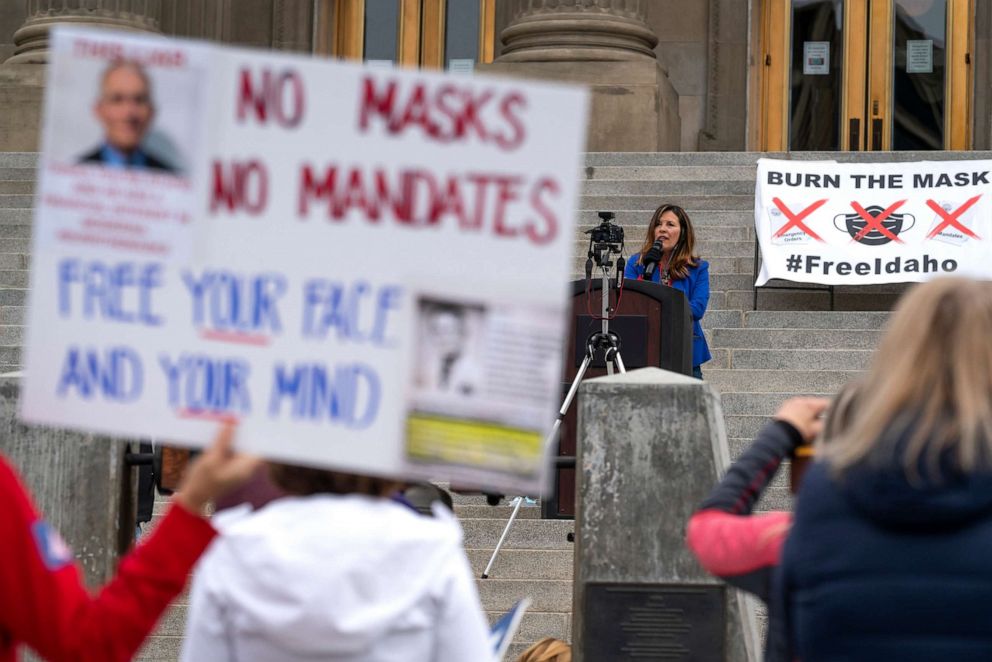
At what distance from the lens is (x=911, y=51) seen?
20.6 metres

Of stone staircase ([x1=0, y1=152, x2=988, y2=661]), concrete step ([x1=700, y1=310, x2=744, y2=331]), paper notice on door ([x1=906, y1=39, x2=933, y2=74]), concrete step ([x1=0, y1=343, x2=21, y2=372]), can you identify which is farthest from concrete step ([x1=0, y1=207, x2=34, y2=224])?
paper notice on door ([x1=906, y1=39, x2=933, y2=74])

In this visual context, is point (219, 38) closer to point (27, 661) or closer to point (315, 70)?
point (27, 661)

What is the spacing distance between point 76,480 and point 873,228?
8.32 metres

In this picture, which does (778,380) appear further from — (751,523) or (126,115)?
(126,115)

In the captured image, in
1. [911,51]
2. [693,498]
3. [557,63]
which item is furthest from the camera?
[911,51]

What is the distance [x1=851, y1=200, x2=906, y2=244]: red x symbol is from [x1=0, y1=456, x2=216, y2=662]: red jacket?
38.0ft

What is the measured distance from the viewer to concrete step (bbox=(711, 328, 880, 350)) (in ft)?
41.0

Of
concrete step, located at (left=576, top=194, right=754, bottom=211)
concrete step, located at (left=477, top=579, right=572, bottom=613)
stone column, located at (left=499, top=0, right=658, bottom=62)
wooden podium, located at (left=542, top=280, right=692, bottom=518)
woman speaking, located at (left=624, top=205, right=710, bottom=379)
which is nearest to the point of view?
concrete step, located at (left=477, top=579, right=572, bottom=613)

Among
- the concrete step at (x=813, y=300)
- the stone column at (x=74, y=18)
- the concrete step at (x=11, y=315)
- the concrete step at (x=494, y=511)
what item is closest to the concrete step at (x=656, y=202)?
the concrete step at (x=813, y=300)

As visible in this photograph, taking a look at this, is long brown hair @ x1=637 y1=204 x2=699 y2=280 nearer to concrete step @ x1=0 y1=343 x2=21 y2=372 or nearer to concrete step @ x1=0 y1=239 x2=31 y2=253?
concrete step @ x1=0 y1=343 x2=21 y2=372

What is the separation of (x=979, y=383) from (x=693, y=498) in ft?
12.0

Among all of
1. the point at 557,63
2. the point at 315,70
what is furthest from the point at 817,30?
the point at 315,70

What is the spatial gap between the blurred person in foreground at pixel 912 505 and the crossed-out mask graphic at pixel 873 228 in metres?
11.2

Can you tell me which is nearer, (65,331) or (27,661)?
(65,331)
